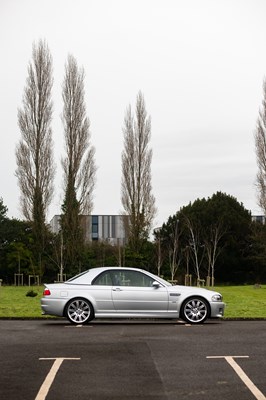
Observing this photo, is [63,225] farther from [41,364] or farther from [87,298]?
[41,364]

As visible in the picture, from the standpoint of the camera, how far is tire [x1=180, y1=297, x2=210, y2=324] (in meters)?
15.7

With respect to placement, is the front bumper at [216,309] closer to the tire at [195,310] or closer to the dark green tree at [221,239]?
the tire at [195,310]

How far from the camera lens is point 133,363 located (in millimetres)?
9500

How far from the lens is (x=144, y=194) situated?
159 feet

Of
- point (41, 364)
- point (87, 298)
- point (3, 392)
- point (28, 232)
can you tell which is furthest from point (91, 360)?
point (28, 232)

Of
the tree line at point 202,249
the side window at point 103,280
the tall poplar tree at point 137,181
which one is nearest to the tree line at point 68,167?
the tall poplar tree at point 137,181

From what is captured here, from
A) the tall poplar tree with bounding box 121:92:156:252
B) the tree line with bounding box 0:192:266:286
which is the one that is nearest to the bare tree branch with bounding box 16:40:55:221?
the tall poplar tree with bounding box 121:92:156:252

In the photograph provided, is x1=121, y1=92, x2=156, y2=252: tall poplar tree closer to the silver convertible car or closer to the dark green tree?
the dark green tree

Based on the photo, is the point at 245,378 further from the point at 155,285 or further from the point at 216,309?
the point at 216,309

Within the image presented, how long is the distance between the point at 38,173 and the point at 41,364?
35.7 meters

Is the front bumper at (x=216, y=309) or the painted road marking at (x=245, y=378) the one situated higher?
the front bumper at (x=216, y=309)

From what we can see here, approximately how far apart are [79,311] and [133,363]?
6.31 meters

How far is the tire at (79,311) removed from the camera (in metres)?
15.6

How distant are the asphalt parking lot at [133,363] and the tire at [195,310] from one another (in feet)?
3.43
